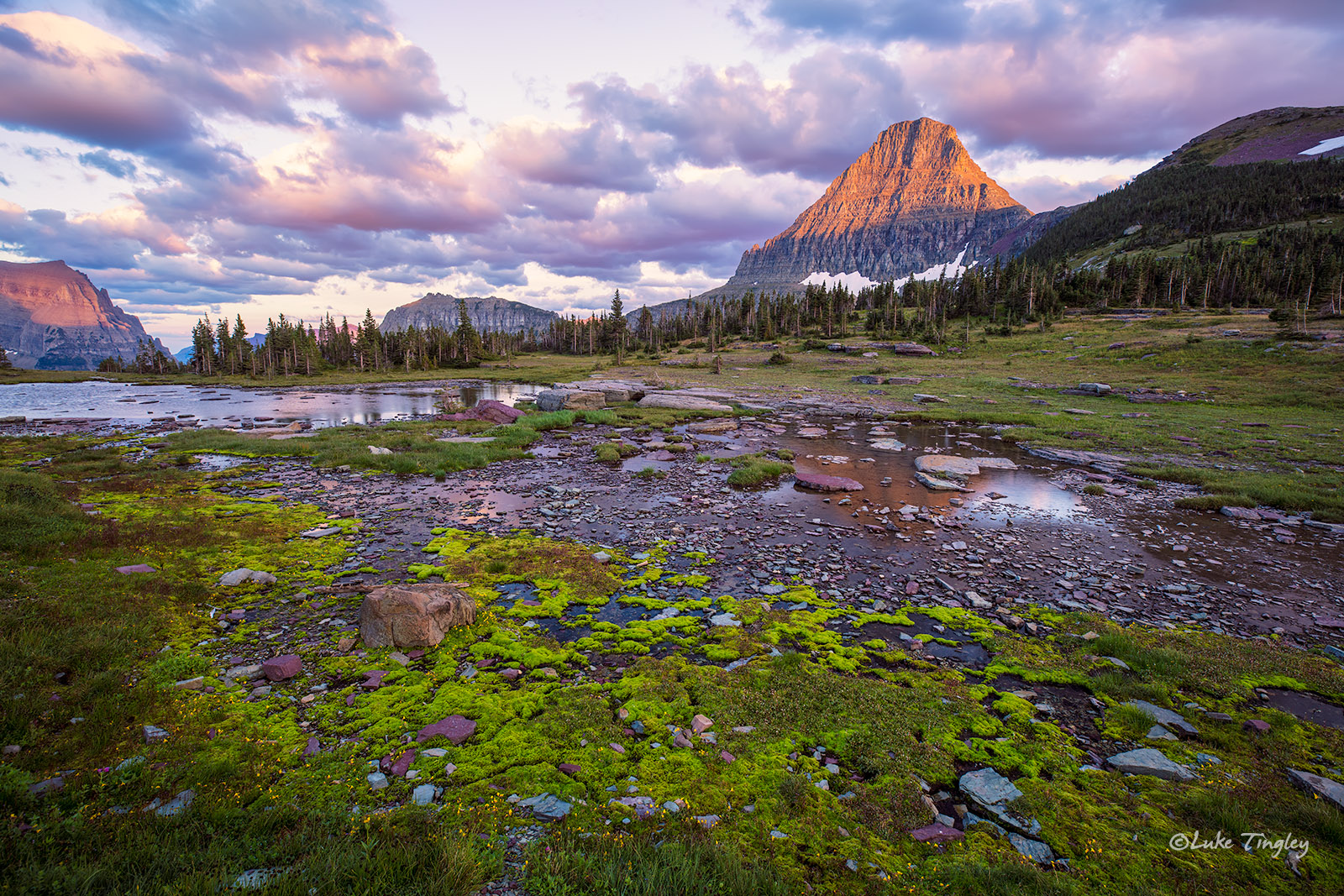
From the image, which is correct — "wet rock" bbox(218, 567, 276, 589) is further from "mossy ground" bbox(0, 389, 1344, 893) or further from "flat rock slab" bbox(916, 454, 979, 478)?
"flat rock slab" bbox(916, 454, 979, 478)

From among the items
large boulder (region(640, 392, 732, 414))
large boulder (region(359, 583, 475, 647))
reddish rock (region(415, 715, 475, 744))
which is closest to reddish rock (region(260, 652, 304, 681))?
large boulder (region(359, 583, 475, 647))

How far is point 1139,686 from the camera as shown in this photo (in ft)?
22.1

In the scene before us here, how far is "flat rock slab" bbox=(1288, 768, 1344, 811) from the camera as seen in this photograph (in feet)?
15.6

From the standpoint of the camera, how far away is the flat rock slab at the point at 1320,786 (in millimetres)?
4770

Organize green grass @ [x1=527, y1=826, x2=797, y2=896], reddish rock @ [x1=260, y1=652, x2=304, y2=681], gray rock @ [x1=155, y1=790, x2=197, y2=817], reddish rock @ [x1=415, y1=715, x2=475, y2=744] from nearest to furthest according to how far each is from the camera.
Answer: green grass @ [x1=527, y1=826, x2=797, y2=896] < gray rock @ [x1=155, y1=790, x2=197, y2=817] < reddish rock @ [x1=415, y1=715, x2=475, y2=744] < reddish rock @ [x1=260, y1=652, x2=304, y2=681]

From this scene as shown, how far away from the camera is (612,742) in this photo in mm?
5715

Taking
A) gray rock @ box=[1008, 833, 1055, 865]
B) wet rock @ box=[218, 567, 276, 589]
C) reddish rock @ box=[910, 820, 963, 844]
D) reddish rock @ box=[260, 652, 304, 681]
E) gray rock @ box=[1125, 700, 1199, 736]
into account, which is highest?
wet rock @ box=[218, 567, 276, 589]

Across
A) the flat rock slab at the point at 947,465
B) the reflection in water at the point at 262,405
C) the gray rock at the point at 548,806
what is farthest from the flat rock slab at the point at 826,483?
the reflection in water at the point at 262,405

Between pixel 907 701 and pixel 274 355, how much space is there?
157 metres

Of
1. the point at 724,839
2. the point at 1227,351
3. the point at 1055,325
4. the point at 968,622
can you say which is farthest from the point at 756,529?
the point at 1055,325

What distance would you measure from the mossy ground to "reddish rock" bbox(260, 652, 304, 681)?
22 centimetres

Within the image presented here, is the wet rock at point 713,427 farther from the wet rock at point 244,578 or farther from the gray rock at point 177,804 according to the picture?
the gray rock at point 177,804

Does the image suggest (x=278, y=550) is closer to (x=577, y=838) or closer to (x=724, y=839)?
(x=577, y=838)

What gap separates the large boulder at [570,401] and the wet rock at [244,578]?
28538 mm
